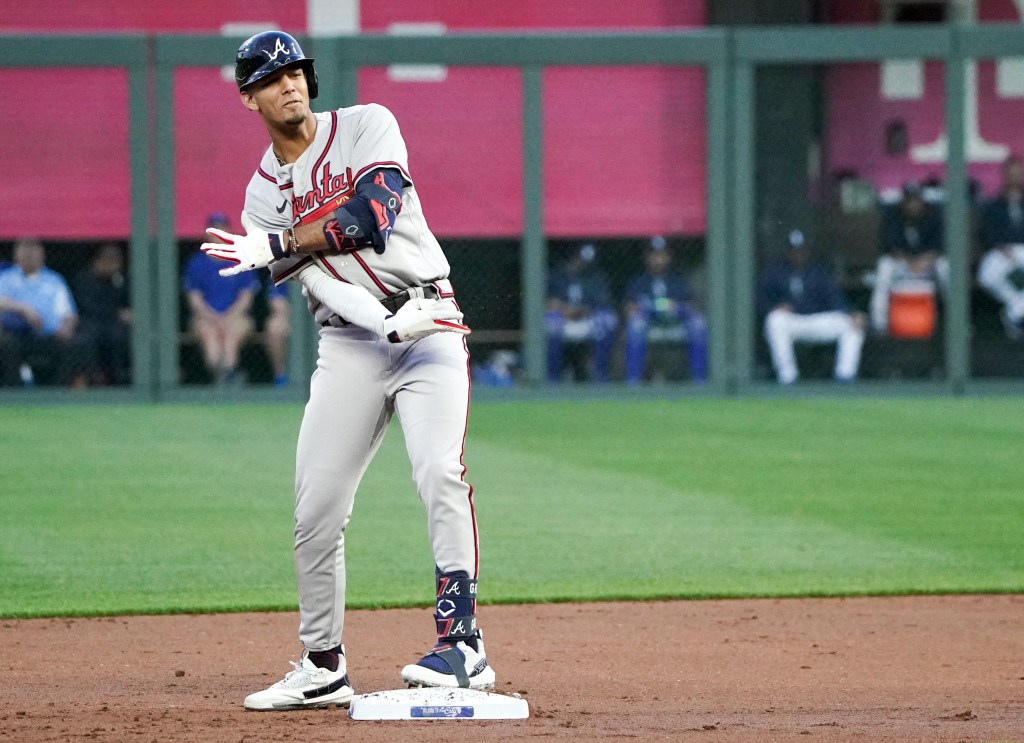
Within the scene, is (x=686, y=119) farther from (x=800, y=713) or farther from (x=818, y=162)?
(x=800, y=713)

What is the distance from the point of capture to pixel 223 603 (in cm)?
703

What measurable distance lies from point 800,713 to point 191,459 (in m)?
7.36

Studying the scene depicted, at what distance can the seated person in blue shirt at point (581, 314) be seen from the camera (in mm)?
16688

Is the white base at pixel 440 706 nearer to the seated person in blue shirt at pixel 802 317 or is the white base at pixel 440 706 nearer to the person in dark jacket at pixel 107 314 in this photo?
the person in dark jacket at pixel 107 314

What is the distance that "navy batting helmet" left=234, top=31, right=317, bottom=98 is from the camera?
484 centimetres

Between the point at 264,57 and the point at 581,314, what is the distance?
12.0m

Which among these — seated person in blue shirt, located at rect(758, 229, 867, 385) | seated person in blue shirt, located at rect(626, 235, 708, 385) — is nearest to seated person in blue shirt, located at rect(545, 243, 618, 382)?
seated person in blue shirt, located at rect(626, 235, 708, 385)

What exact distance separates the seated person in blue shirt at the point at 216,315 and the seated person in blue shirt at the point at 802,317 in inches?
196

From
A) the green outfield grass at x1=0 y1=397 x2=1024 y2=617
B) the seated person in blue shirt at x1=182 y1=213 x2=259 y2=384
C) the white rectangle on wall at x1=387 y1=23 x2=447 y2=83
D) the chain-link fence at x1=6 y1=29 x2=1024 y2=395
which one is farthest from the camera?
the white rectangle on wall at x1=387 y1=23 x2=447 y2=83

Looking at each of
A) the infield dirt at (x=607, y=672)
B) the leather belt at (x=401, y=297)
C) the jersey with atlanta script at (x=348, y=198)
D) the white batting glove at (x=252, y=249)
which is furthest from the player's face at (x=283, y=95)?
the infield dirt at (x=607, y=672)

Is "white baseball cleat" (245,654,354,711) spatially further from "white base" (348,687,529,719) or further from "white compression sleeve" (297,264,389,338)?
"white compression sleeve" (297,264,389,338)

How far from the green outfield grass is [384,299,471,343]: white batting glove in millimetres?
2450

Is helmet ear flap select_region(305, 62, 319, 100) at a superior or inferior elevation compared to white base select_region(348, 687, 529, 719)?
superior

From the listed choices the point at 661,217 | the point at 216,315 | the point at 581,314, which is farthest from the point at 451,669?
the point at 661,217
